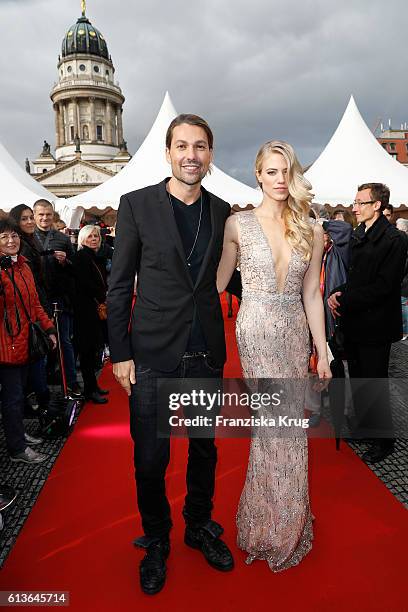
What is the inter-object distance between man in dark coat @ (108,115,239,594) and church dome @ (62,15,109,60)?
290 ft

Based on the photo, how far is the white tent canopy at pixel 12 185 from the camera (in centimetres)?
990

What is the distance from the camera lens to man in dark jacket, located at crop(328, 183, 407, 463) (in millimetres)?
3242

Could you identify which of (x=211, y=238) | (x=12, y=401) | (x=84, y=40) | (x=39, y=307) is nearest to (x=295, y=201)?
(x=211, y=238)

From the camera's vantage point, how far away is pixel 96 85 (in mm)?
73188

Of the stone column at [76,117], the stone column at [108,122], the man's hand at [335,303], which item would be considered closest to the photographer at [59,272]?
the man's hand at [335,303]

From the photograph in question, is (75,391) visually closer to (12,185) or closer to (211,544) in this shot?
(211,544)

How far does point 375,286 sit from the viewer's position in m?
3.24

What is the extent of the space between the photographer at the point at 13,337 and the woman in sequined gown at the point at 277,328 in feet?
6.05

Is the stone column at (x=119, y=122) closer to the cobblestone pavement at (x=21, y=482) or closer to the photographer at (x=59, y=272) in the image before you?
the photographer at (x=59, y=272)

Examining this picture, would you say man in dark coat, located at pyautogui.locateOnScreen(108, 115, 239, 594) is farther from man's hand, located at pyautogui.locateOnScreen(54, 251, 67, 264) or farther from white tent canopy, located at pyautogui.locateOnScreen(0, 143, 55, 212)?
white tent canopy, located at pyautogui.locateOnScreen(0, 143, 55, 212)

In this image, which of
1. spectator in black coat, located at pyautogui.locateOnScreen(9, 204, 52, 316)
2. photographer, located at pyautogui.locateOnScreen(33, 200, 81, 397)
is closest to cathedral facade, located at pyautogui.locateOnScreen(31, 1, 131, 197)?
photographer, located at pyautogui.locateOnScreen(33, 200, 81, 397)

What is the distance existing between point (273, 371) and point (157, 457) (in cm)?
74

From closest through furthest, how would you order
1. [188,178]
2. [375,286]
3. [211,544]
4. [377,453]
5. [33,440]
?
[188,178] → [211,544] → [375,286] → [377,453] → [33,440]

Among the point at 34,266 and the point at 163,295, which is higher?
the point at 34,266
